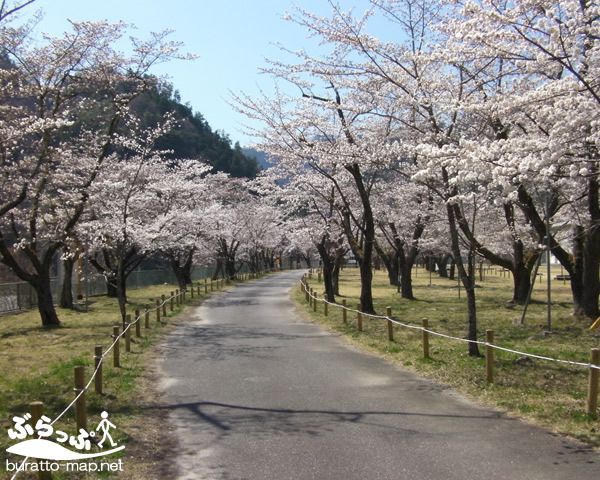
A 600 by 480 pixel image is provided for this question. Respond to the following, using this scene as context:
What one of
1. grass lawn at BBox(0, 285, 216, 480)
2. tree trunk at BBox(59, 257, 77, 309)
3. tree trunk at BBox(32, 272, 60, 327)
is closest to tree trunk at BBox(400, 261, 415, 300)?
grass lawn at BBox(0, 285, 216, 480)

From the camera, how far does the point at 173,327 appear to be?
19484 millimetres

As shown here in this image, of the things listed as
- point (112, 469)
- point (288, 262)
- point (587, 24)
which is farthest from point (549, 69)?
point (288, 262)

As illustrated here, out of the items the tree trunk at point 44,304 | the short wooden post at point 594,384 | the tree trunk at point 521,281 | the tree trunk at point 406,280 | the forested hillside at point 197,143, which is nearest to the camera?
the short wooden post at point 594,384

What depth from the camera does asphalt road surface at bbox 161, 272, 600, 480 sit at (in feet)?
19.1

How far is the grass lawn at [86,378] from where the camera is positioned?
664 centimetres

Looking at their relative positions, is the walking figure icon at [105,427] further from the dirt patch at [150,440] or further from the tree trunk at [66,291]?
the tree trunk at [66,291]

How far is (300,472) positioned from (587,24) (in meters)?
7.12

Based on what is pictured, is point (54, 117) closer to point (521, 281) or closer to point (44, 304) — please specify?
point (44, 304)

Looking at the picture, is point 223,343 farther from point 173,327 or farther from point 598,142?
point 598,142

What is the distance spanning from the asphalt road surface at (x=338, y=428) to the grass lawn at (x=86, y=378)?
0.42 meters
